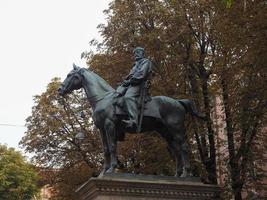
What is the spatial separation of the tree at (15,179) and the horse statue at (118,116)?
1222 inches

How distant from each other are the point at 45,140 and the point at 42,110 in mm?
1842

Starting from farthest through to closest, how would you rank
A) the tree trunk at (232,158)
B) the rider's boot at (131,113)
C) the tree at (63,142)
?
the tree at (63,142) < the tree trunk at (232,158) < the rider's boot at (131,113)

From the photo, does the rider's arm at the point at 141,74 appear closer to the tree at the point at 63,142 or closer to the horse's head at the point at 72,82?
the horse's head at the point at 72,82

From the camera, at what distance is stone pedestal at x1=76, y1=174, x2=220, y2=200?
41.4ft

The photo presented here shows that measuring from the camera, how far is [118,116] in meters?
13.8

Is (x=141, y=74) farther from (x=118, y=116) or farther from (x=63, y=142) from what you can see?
(x=63, y=142)

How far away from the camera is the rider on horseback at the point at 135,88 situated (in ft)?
44.1

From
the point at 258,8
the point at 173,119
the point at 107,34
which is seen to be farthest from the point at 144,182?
the point at 107,34

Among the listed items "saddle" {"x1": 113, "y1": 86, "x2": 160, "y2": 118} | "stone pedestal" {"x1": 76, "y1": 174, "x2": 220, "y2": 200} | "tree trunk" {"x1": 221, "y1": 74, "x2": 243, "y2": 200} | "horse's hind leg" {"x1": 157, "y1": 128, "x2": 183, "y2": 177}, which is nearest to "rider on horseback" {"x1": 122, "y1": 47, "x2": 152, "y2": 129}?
"saddle" {"x1": 113, "y1": 86, "x2": 160, "y2": 118}

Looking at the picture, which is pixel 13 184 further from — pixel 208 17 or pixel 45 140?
pixel 208 17

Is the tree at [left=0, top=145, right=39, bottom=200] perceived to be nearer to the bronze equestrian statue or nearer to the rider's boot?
the bronze equestrian statue

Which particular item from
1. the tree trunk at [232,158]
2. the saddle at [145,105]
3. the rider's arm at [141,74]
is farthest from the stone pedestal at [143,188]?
the tree trunk at [232,158]

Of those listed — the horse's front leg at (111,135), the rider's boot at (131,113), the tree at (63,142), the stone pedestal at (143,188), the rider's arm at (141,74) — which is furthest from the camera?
the tree at (63,142)

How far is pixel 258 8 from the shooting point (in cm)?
1811
